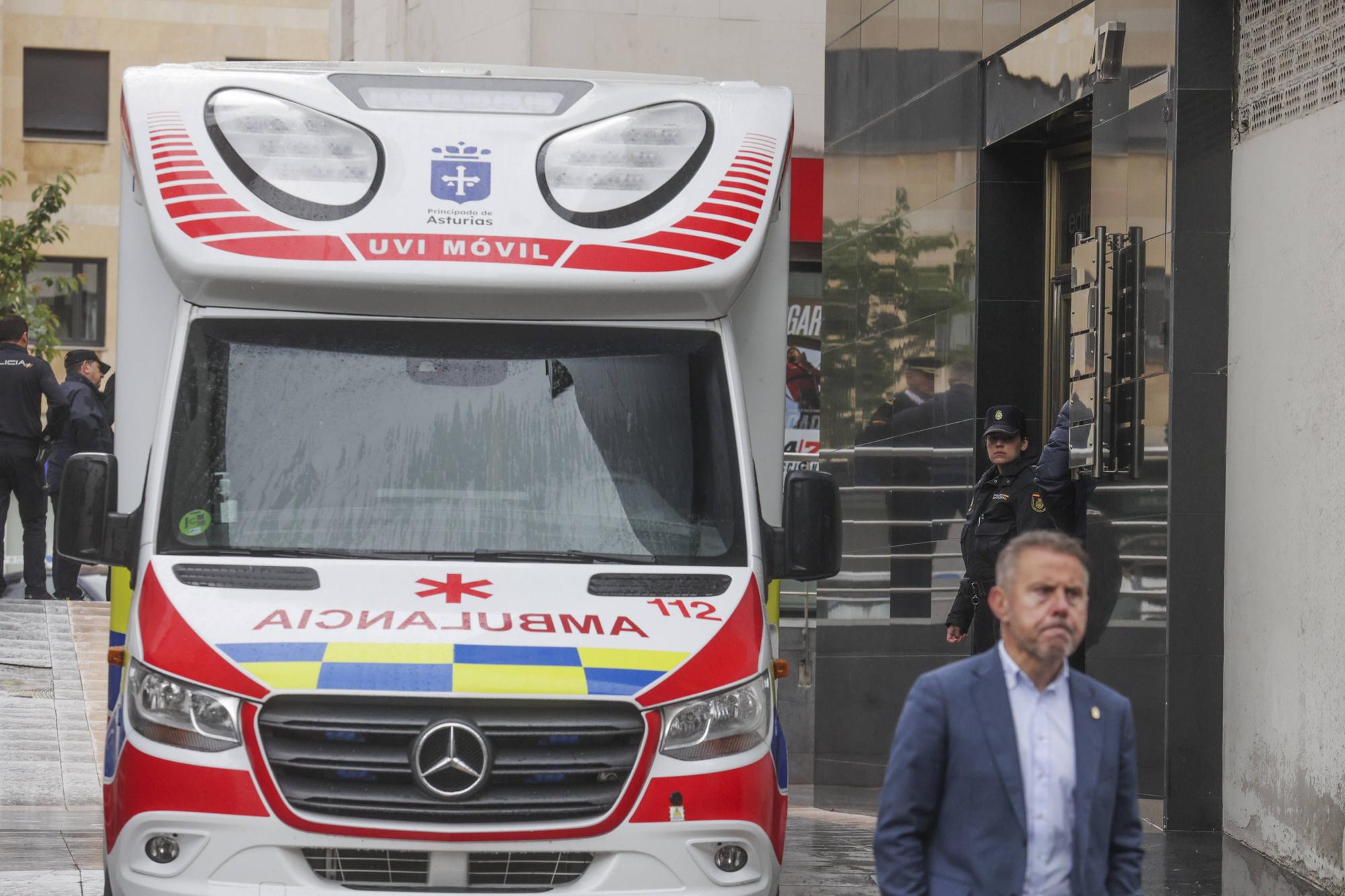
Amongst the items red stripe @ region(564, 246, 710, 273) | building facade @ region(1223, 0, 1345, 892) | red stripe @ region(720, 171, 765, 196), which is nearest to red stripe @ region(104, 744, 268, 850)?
red stripe @ region(564, 246, 710, 273)

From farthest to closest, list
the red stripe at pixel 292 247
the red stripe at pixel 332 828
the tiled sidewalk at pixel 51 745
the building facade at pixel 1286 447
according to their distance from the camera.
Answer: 1. the tiled sidewalk at pixel 51 745
2. the building facade at pixel 1286 447
3. the red stripe at pixel 292 247
4. the red stripe at pixel 332 828

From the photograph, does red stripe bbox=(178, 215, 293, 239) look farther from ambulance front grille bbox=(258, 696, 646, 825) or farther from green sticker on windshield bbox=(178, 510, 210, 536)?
ambulance front grille bbox=(258, 696, 646, 825)

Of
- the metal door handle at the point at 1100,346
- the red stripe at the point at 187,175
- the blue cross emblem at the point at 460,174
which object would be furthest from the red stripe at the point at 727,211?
the metal door handle at the point at 1100,346

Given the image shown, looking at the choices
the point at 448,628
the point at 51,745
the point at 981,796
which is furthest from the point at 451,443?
the point at 51,745

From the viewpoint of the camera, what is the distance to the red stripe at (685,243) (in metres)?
6.32

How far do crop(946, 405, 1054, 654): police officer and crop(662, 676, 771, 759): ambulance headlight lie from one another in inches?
167

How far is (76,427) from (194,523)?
11546mm

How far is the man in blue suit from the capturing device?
390 centimetres

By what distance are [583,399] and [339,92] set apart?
1267 millimetres

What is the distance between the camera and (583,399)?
6.39 m

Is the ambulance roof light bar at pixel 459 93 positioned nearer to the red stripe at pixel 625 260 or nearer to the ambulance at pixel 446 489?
the ambulance at pixel 446 489

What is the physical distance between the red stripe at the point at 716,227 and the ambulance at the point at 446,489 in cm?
1

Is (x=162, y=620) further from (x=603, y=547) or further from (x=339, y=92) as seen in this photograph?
(x=339, y=92)

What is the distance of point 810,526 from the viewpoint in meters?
6.34
